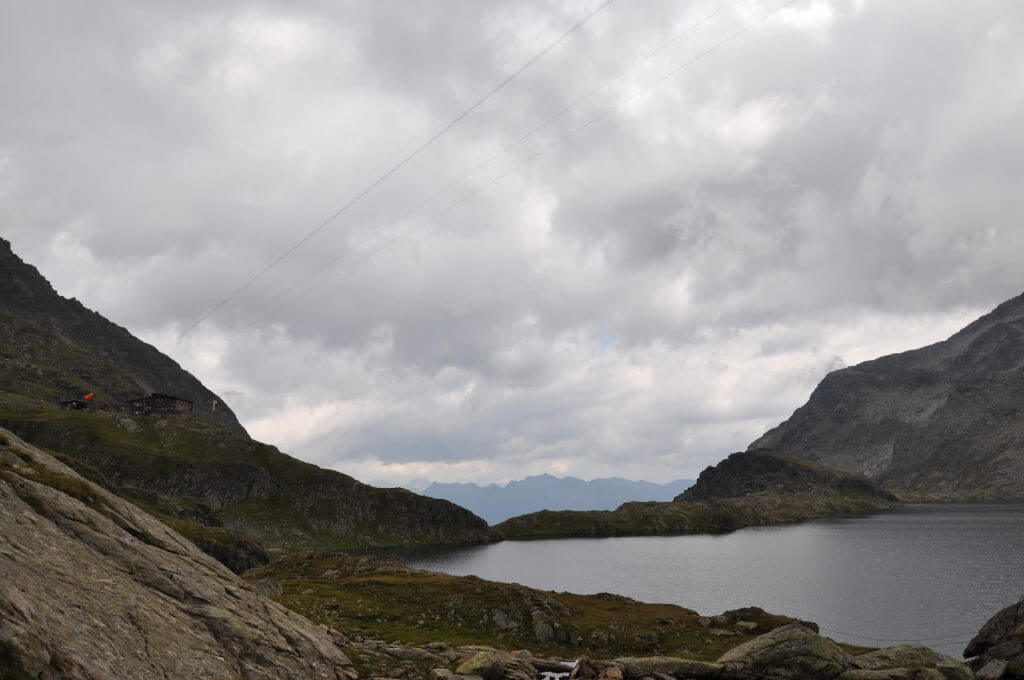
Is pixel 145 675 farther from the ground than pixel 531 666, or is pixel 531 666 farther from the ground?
pixel 145 675

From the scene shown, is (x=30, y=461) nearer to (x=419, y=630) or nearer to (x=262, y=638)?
(x=262, y=638)

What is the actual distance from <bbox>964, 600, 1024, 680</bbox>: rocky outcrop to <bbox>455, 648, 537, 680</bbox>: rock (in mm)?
37345

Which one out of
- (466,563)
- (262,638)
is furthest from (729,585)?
(262,638)

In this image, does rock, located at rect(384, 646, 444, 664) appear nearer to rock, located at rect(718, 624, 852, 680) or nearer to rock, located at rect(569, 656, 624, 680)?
rock, located at rect(569, 656, 624, 680)

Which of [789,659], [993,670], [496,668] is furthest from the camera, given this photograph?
[993,670]

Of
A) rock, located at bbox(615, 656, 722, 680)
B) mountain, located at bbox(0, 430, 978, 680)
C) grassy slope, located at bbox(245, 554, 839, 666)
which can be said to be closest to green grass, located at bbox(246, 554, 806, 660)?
grassy slope, located at bbox(245, 554, 839, 666)

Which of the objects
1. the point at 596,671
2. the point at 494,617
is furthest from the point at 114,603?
the point at 494,617

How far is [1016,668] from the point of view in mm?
52062

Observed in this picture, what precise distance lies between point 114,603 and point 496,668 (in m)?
25.4

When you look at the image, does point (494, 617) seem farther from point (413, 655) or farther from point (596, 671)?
point (413, 655)

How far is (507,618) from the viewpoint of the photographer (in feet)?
237

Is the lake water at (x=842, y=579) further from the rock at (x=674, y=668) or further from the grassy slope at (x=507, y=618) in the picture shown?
the rock at (x=674, y=668)

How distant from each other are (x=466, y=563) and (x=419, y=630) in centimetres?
12674

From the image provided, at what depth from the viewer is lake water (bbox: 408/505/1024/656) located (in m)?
87.1
